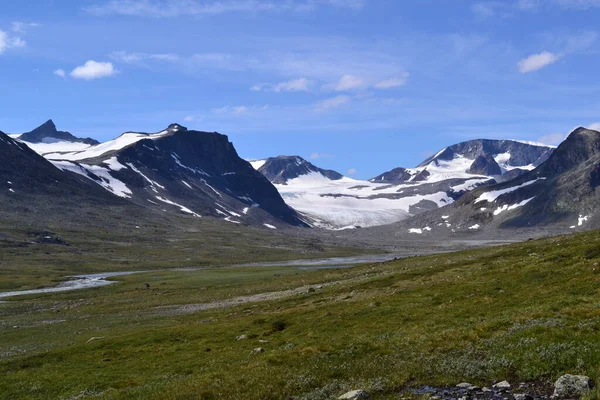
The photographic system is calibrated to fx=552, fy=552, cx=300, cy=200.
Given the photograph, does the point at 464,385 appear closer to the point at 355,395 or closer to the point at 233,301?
the point at 355,395

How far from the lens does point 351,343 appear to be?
3275 cm

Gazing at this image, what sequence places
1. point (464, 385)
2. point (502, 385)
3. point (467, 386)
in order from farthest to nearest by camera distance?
point (464, 385)
point (467, 386)
point (502, 385)

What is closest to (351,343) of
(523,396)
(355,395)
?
(355,395)

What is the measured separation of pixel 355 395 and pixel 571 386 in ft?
24.6

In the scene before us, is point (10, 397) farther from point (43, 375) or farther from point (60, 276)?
point (60, 276)

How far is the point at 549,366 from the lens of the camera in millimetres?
21297

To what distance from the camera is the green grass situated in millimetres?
23547

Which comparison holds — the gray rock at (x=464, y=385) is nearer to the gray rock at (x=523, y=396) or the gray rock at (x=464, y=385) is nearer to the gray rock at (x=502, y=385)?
the gray rock at (x=502, y=385)

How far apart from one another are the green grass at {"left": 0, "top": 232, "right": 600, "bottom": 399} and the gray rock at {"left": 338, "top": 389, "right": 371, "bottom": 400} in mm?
754

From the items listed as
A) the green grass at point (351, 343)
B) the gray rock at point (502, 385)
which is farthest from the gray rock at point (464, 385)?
the gray rock at point (502, 385)

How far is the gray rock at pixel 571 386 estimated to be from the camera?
18.3 m

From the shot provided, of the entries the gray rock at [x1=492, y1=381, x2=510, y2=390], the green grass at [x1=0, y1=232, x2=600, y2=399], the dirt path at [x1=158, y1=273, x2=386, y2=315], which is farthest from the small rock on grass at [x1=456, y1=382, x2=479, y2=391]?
the dirt path at [x1=158, y1=273, x2=386, y2=315]

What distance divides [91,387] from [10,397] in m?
5.23

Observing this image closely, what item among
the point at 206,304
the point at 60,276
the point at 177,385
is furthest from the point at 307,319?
the point at 60,276
